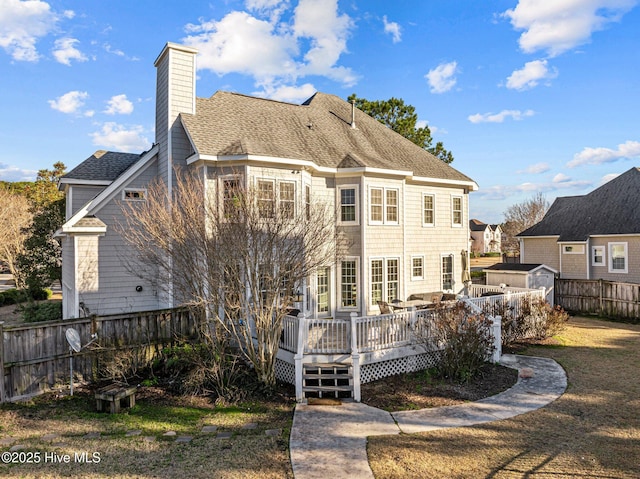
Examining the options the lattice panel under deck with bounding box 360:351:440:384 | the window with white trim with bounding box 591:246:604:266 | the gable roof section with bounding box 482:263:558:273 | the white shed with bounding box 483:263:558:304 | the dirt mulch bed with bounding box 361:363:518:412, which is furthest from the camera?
the window with white trim with bounding box 591:246:604:266

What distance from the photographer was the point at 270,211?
29.8 ft

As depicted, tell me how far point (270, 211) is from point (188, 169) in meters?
5.38

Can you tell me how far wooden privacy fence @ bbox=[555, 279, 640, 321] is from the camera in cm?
1722

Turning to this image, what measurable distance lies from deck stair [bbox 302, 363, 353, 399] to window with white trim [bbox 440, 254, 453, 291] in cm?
927

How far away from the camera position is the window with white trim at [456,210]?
17.4m

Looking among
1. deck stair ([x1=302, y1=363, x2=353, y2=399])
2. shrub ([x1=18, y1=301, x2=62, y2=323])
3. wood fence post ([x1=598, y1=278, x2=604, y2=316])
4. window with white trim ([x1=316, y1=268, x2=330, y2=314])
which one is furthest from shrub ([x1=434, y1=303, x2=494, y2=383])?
shrub ([x1=18, y1=301, x2=62, y2=323])

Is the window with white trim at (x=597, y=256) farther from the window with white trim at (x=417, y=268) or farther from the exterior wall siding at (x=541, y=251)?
the window with white trim at (x=417, y=268)

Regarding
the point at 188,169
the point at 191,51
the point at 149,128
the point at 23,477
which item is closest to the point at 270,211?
the point at 188,169

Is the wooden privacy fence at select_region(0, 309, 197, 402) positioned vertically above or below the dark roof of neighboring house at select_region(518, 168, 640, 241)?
below

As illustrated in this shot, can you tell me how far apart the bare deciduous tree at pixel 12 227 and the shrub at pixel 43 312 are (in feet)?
32.0

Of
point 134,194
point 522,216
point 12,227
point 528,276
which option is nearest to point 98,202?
point 134,194

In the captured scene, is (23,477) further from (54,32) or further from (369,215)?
(54,32)

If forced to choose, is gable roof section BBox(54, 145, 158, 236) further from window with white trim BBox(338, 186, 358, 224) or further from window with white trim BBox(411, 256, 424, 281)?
window with white trim BBox(411, 256, 424, 281)

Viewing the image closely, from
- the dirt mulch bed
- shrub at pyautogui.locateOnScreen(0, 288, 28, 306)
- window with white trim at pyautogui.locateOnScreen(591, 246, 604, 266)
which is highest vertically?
window with white trim at pyautogui.locateOnScreen(591, 246, 604, 266)
